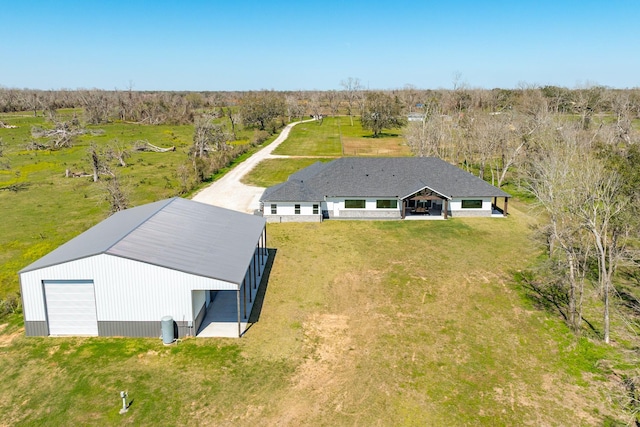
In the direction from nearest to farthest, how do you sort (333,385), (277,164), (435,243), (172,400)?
(172,400)
(333,385)
(435,243)
(277,164)

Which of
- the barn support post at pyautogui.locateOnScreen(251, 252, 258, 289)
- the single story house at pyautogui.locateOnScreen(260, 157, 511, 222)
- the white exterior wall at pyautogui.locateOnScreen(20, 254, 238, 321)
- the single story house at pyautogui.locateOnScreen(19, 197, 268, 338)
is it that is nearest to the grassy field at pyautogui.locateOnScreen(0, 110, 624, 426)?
the single story house at pyautogui.locateOnScreen(19, 197, 268, 338)

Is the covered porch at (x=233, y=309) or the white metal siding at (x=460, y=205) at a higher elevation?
the white metal siding at (x=460, y=205)

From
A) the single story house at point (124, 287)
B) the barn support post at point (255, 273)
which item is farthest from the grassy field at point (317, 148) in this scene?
the single story house at point (124, 287)

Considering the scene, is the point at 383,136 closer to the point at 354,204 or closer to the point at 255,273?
the point at 354,204

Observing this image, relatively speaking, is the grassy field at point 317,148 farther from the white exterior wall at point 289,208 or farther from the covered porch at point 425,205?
the covered porch at point 425,205

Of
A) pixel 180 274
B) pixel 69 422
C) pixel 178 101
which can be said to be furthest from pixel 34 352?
pixel 178 101

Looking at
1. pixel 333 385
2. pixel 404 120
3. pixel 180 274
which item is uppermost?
pixel 404 120

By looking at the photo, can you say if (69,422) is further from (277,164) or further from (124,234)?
(277,164)

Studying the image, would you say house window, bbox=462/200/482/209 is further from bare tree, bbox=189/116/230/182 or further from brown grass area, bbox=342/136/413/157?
brown grass area, bbox=342/136/413/157
